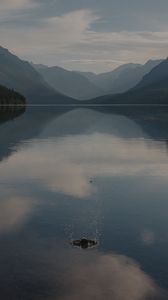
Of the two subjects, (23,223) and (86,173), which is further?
(86,173)

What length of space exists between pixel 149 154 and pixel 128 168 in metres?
13.4

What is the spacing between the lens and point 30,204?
111ft

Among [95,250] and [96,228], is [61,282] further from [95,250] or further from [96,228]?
[96,228]

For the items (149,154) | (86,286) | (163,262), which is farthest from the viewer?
(149,154)

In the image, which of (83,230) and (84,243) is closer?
(84,243)

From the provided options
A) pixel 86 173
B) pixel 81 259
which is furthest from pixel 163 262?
pixel 86 173

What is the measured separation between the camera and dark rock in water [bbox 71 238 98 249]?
24516mm

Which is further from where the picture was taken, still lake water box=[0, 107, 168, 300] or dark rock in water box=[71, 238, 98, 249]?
dark rock in water box=[71, 238, 98, 249]

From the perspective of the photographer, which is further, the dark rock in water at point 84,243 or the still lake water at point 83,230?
the dark rock in water at point 84,243

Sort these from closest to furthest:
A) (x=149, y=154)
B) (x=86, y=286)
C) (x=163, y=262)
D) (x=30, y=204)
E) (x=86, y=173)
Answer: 1. (x=86, y=286)
2. (x=163, y=262)
3. (x=30, y=204)
4. (x=86, y=173)
5. (x=149, y=154)

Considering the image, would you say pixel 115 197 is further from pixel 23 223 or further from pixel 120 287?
pixel 120 287

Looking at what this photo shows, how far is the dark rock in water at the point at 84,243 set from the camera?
2452cm

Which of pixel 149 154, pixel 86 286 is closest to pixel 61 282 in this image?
pixel 86 286

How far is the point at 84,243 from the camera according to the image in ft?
81.3
